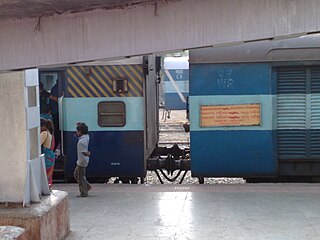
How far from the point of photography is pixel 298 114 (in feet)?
34.3

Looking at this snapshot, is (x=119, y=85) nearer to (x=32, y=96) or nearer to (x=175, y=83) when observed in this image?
(x=32, y=96)

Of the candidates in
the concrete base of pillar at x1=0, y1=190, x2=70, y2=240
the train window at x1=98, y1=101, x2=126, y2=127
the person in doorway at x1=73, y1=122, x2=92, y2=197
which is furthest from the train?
the concrete base of pillar at x1=0, y1=190, x2=70, y2=240

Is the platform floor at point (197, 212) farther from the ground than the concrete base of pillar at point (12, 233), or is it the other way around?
Result: the concrete base of pillar at point (12, 233)

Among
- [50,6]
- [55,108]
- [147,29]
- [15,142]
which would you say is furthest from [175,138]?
[50,6]

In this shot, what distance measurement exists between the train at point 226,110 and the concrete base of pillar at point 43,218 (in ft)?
11.2

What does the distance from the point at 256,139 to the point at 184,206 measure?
206cm

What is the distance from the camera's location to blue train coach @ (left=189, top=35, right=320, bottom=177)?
10.3 meters

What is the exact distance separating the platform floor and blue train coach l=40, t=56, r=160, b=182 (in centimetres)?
52

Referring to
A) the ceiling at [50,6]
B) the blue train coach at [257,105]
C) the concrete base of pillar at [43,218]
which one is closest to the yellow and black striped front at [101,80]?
the blue train coach at [257,105]

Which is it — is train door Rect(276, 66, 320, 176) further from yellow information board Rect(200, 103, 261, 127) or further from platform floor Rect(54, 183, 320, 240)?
platform floor Rect(54, 183, 320, 240)

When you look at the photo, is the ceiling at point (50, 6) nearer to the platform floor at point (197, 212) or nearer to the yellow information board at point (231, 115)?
the platform floor at point (197, 212)

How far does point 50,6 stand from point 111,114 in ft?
18.8

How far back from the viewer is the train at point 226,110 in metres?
Result: 10.4

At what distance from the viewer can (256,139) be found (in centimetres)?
1040
